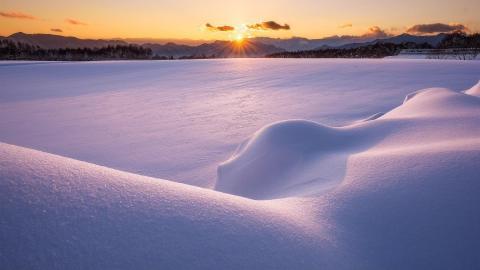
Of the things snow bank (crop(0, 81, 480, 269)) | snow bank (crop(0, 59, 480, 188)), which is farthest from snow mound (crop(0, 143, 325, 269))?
snow bank (crop(0, 59, 480, 188))

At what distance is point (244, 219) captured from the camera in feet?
4.08

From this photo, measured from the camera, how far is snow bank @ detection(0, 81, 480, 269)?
0.95 metres

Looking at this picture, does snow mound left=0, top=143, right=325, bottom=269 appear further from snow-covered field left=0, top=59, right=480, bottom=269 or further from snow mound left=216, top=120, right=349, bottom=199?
snow mound left=216, top=120, right=349, bottom=199

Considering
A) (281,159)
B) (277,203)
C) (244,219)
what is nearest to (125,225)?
(244,219)

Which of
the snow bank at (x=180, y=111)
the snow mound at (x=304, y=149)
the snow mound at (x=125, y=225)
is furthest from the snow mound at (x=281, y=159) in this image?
the snow mound at (x=125, y=225)

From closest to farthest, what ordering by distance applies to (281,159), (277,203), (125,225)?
(125,225)
(277,203)
(281,159)

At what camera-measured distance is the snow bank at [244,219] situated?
954 millimetres

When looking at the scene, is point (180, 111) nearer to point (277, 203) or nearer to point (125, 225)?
point (277, 203)

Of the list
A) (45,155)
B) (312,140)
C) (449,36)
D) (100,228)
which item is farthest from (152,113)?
(449,36)

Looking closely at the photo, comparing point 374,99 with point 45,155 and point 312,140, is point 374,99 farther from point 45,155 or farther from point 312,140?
point 45,155

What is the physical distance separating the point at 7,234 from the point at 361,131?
300 cm

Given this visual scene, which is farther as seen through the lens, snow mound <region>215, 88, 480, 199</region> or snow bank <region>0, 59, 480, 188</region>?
snow bank <region>0, 59, 480, 188</region>

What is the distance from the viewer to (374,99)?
705 centimetres

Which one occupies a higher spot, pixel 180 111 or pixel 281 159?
pixel 180 111
